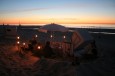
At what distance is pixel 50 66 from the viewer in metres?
8.45

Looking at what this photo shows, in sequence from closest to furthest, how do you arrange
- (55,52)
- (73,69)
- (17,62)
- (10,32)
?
(73,69)
(17,62)
(55,52)
(10,32)

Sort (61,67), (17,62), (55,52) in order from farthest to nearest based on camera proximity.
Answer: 1. (55,52)
2. (17,62)
3. (61,67)

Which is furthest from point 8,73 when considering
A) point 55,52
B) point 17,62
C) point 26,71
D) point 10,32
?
point 10,32

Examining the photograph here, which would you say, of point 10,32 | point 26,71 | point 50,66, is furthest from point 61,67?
point 10,32

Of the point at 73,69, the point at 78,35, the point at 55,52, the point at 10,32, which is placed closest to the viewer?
the point at 73,69

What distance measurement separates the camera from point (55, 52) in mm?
11391

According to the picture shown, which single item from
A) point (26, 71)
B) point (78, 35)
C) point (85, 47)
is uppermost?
point (78, 35)

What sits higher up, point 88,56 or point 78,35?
point 78,35

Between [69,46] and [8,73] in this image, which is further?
[69,46]

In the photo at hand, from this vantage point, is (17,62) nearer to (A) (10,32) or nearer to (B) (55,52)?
(B) (55,52)

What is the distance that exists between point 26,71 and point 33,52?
13.1 ft

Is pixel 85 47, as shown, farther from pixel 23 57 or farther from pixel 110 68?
pixel 23 57

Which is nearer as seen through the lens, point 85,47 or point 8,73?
point 8,73

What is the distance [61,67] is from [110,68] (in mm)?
2235
